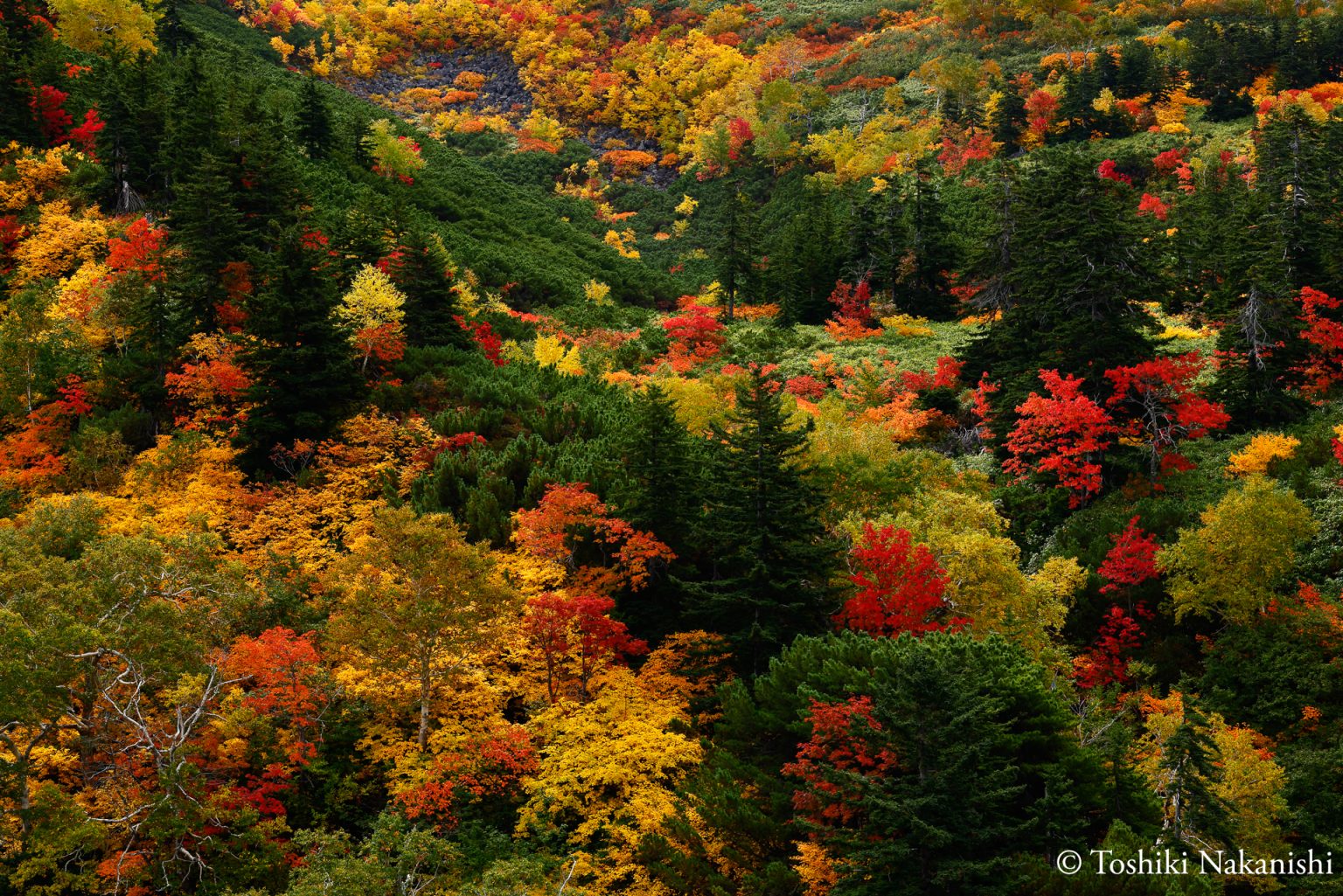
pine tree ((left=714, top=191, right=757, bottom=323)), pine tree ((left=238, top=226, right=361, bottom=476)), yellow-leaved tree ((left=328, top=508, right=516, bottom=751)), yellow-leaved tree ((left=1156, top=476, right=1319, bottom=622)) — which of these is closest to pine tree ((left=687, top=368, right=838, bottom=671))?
yellow-leaved tree ((left=328, top=508, right=516, bottom=751))

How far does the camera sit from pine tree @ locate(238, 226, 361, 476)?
109ft

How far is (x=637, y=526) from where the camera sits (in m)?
28.2

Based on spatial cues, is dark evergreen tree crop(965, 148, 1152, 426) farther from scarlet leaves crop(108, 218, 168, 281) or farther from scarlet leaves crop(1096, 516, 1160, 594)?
scarlet leaves crop(108, 218, 168, 281)

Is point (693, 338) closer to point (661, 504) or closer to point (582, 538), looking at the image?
point (661, 504)

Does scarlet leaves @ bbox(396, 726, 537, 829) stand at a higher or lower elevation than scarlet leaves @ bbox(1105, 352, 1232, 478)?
lower

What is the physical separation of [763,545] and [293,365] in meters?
20.4

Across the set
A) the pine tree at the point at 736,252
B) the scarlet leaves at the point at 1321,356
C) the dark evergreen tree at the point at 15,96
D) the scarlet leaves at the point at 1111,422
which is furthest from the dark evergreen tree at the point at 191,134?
the scarlet leaves at the point at 1321,356

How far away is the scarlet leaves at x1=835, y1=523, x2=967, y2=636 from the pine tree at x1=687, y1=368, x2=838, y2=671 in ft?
3.53

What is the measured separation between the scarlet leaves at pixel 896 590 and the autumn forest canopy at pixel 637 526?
0.39 ft

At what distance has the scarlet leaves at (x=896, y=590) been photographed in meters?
24.0

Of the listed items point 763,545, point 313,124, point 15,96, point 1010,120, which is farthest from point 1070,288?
point 15,96

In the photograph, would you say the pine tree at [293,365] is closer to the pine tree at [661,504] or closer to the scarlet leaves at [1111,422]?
the pine tree at [661,504]

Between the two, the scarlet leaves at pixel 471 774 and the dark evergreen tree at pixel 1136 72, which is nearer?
the scarlet leaves at pixel 471 774

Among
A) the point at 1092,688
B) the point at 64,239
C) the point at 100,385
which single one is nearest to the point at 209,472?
the point at 100,385
